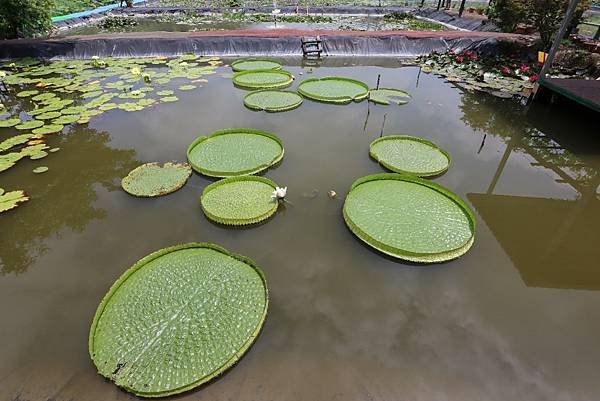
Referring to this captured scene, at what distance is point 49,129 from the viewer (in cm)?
594

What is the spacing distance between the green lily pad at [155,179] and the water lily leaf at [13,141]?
2.52 metres

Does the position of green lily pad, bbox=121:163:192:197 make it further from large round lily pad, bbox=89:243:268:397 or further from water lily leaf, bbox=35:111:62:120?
water lily leaf, bbox=35:111:62:120

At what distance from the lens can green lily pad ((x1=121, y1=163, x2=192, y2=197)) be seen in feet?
14.4

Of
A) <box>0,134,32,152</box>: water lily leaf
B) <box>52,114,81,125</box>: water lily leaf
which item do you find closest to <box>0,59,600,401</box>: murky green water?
<box>52,114,81,125</box>: water lily leaf

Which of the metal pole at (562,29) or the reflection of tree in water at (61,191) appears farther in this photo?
the metal pole at (562,29)

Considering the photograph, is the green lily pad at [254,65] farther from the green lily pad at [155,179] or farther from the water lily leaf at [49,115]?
the green lily pad at [155,179]

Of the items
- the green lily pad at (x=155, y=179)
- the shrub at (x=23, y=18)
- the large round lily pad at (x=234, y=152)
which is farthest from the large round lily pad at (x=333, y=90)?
the shrub at (x=23, y=18)

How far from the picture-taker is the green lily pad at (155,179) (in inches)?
172

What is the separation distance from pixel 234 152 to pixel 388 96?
4.67 meters

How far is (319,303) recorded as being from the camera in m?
3.07

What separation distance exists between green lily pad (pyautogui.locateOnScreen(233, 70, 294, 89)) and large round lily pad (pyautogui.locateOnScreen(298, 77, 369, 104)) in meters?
0.61

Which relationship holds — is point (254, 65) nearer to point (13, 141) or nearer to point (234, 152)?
point (234, 152)

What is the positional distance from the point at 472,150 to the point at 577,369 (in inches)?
158

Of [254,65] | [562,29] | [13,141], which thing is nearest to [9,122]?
[13,141]
